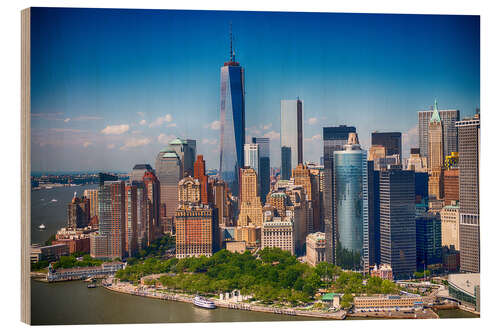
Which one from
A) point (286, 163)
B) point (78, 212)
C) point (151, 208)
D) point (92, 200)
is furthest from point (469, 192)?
point (78, 212)

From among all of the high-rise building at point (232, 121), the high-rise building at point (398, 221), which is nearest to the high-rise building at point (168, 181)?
the high-rise building at point (232, 121)

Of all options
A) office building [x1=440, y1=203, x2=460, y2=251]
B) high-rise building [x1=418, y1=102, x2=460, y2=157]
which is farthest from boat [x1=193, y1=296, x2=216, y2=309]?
high-rise building [x1=418, y1=102, x2=460, y2=157]

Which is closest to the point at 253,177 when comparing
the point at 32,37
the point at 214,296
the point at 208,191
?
the point at 208,191

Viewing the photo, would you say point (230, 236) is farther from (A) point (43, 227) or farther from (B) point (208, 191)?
(A) point (43, 227)

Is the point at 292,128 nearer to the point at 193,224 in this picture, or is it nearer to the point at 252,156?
the point at 252,156

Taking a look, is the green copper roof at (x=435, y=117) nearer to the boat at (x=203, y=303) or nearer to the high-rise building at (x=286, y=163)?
the high-rise building at (x=286, y=163)

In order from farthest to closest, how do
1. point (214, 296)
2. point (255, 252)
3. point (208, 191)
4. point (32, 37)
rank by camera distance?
1. point (208, 191)
2. point (255, 252)
3. point (214, 296)
4. point (32, 37)
